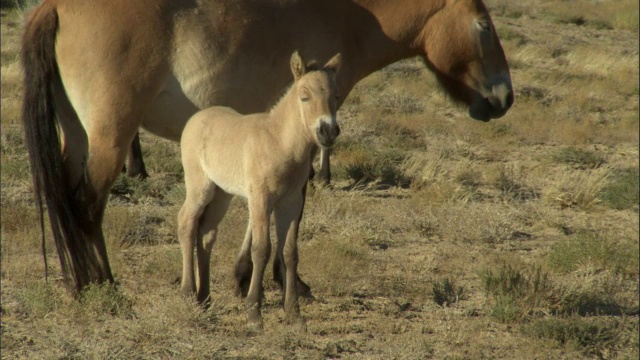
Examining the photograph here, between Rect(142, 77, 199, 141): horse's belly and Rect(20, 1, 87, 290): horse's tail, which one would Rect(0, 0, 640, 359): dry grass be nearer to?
Rect(20, 1, 87, 290): horse's tail

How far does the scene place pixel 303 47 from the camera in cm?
643

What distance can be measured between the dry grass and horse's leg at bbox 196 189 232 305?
0.20 metres

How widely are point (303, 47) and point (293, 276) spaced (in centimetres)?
176

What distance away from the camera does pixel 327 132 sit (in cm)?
504

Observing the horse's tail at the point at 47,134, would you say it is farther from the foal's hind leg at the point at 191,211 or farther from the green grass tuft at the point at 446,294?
the green grass tuft at the point at 446,294

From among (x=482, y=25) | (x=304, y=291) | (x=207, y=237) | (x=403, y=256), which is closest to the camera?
(x=207, y=237)

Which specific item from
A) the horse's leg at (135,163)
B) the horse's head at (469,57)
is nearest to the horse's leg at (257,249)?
the horse's head at (469,57)

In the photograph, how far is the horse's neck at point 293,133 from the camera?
5.36 meters

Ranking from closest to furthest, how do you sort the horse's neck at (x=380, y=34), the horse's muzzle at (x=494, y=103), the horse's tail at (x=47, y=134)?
the horse's tail at (x=47, y=134) < the horse's neck at (x=380, y=34) < the horse's muzzle at (x=494, y=103)

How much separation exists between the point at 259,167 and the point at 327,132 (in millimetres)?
589

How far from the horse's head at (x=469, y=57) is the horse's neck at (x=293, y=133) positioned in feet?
6.97

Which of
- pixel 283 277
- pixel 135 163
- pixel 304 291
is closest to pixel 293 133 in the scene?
pixel 283 277

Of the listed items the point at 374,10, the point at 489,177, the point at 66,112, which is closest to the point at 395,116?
the point at 489,177

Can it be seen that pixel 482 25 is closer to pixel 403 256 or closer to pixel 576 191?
pixel 403 256
